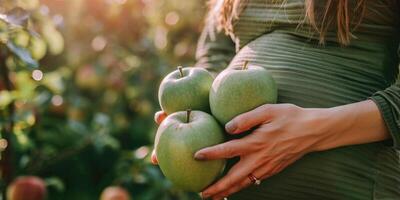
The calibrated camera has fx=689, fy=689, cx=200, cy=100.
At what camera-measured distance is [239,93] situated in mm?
1486

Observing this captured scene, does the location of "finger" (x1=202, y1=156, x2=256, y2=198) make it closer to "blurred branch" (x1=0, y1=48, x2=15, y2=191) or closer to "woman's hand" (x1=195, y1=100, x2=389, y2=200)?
"woman's hand" (x1=195, y1=100, x2=389, y2=200)

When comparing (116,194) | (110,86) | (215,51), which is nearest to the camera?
(215,51)

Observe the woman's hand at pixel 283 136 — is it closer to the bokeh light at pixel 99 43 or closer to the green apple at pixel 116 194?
the green apple at pixel 116 194

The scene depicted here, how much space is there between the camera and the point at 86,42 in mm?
4152

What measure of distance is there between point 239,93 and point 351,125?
265 mm

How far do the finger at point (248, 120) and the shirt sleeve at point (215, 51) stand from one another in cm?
59

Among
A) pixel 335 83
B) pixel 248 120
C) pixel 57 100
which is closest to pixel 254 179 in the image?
pixel 248 120

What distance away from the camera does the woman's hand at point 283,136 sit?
4.81 ft

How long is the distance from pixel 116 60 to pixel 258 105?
261 centimetres

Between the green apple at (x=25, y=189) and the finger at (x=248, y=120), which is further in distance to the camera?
the green apple at (x=25, y=189)

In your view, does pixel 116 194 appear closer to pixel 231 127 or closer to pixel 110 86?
pixel 110 86

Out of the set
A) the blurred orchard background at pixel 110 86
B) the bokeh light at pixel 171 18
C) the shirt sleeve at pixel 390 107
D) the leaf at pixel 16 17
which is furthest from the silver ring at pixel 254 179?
the bokeh light at pixel 171 18

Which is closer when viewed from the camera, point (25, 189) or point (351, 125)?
point (351, 125)

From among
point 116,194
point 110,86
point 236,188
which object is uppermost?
point 236,188
